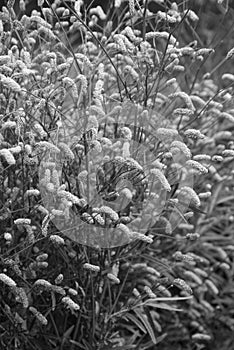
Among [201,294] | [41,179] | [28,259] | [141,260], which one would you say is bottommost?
[201,294]

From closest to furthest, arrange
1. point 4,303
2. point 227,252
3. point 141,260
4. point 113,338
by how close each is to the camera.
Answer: point 4,303, point 113,338, point 141,260, point 227,252

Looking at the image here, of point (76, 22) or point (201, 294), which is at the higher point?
point (76, 22)

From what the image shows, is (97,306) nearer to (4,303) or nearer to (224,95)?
(4,303)

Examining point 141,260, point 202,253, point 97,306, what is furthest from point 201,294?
point 97,306

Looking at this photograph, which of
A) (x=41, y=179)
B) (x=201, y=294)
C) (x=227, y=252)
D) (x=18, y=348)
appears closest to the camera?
(x=41, y=179)

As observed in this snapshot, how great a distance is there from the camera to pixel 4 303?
175 centimetres

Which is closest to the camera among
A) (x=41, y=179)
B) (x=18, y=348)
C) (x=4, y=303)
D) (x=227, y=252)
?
(x=41, y=179)

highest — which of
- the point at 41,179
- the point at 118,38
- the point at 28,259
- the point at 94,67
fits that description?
the point at 118,38

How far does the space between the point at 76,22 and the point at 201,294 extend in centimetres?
119

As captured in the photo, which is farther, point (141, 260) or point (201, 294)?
point (201, 294)

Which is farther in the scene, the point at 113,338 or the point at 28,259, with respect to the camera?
the point at 113,338

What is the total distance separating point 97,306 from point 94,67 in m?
0.69

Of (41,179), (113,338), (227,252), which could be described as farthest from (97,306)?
(227,252)

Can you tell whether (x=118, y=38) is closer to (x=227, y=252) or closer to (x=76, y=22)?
(x=76, y=22)
